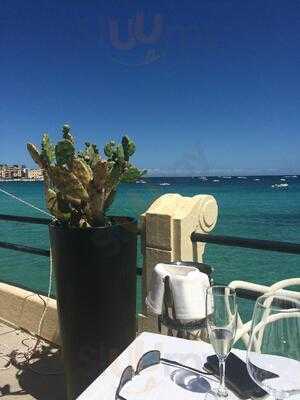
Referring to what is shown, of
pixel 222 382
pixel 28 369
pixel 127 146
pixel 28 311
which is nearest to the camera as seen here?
pixel 222 382

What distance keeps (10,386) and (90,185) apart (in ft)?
6.11

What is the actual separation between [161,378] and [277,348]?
52 cm

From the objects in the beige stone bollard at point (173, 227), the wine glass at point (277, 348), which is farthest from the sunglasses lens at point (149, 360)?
the beige stone bollard at point (173, 227)

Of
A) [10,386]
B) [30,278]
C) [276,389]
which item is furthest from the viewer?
[30,278]

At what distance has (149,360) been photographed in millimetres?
1655

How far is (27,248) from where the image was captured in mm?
4660

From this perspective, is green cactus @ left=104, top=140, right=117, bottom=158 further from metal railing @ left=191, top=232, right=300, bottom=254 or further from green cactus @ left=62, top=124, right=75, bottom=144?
metal railing @ left=191, top=232, right=300, bottom=254

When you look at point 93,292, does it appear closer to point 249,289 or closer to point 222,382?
point 249,289

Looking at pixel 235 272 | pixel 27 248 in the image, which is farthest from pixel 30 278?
pixel 27 248

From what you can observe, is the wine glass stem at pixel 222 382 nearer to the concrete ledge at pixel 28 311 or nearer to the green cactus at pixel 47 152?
the green cactus at pixel 47 152

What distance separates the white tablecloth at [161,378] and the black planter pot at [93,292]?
35.0 inches

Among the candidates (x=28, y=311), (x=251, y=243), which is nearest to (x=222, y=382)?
(x=251, y=243)

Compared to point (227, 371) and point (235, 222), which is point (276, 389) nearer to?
point (227, 371)

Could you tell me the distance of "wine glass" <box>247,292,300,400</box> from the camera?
47.3 inches
